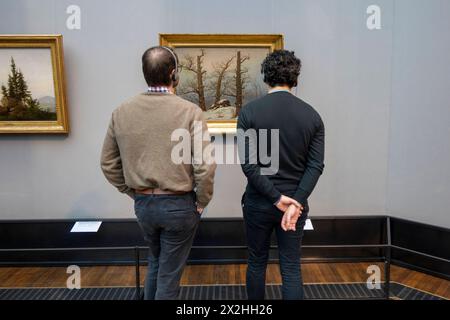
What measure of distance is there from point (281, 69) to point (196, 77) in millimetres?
1660

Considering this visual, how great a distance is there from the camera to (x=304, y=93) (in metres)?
3.88

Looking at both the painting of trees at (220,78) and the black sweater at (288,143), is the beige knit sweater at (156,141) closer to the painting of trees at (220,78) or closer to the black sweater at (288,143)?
the black sweater at (288,143)

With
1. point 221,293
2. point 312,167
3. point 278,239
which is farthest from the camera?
point 221,293

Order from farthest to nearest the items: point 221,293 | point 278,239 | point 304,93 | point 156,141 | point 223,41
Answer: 1. point 304,93
2. point 223,41
3. point 221,293
4. point 278,239
5. point 156,141

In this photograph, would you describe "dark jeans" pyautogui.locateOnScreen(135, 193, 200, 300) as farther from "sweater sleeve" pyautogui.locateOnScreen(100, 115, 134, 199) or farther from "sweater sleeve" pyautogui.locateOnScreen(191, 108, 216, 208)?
"sweater sleeve" pyautogui.locateOnScreen(100, 115, 134, 199)

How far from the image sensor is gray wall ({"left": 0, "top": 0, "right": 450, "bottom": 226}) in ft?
12.2

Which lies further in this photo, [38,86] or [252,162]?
[38,86]

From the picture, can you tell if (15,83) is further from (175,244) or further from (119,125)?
(175,244)

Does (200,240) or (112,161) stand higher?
(112,161)

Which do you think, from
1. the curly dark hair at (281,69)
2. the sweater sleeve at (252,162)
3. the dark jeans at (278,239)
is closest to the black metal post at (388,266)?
the dark jeans at (278,239)

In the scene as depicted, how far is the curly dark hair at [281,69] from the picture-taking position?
2.32m

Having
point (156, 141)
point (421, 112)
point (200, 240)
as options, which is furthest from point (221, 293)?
point (421, 112)

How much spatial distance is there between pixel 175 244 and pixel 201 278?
66.5 inches

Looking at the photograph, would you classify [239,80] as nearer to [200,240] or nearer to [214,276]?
[200,240]
